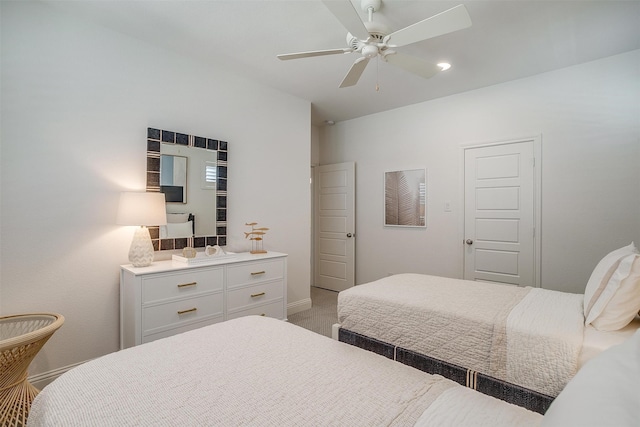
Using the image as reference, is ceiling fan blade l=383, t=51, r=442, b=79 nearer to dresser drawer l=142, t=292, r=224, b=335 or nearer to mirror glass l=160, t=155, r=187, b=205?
mirror glass l=160, t=155, r=187, b=205

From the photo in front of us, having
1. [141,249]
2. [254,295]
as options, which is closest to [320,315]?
[254,295]

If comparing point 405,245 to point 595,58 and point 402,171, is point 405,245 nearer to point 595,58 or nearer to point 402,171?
point 402,171

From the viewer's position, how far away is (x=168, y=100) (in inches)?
113

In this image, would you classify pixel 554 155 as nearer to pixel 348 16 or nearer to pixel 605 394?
pixel 348 16

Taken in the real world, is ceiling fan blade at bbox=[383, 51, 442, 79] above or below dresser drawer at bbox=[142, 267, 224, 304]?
above

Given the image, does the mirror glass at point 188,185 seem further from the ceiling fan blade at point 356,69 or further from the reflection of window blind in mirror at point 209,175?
the ceiling fan blade at point 356,69

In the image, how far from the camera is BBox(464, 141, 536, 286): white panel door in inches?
136

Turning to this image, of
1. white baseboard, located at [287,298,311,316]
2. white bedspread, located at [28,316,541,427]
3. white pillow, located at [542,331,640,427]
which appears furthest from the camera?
white baseboard, located at [287,298,311,316]

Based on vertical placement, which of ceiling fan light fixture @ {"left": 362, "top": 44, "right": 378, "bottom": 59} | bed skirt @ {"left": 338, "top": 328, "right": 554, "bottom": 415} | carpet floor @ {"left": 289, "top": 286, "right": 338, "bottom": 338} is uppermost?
ceiling fan light fixture @ {"left": 362, "top": 44, "right": 378, "bottom": 59}

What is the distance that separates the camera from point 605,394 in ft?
1.93

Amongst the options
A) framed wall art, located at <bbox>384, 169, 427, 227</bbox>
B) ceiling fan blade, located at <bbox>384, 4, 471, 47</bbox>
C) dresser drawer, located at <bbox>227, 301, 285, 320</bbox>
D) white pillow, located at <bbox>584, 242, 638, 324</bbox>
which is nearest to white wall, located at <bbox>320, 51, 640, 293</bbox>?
framed wall art, located at <bbox>384, 169, 427, 227</bbox>

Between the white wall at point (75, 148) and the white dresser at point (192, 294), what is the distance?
10.1 inches

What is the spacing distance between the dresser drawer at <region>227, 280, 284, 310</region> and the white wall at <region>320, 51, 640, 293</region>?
1859 mm

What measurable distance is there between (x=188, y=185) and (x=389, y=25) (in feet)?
7.23
